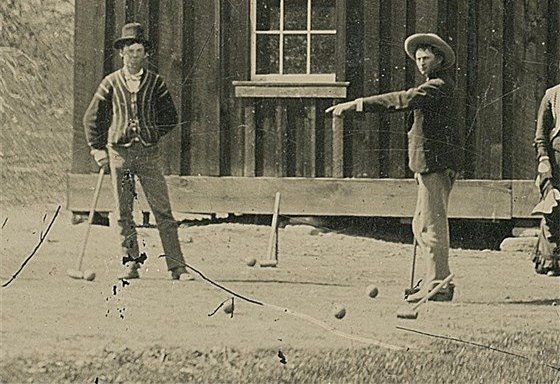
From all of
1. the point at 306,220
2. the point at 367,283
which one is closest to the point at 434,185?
the point at 367,283

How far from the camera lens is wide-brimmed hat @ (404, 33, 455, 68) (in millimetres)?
8852

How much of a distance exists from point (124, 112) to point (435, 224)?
2.31m

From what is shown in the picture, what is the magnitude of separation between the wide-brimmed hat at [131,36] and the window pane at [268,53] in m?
1.00

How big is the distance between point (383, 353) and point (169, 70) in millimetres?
3001

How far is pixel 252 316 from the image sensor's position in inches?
329

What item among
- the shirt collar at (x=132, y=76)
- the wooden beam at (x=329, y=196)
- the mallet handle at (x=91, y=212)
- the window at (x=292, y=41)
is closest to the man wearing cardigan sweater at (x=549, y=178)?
the wooden beam at (x=329, y=196)

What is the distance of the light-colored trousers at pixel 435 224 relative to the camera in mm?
8766

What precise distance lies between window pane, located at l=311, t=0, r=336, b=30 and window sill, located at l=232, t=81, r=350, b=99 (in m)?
0.47

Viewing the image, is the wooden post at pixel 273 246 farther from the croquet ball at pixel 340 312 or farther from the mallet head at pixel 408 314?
the mallet head at pixel 408 314

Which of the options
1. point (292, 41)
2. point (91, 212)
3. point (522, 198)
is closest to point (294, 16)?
point (292, 41)

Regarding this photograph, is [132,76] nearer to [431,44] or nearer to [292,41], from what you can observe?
[292,41]

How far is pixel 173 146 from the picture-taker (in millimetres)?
9625

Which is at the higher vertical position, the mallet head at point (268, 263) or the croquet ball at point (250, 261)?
the croquet ball at point (250, 261)

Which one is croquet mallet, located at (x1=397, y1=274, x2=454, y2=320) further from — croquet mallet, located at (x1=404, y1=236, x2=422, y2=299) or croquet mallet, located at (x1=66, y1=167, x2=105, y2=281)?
croquet mallet, located at (x1=66, y1=167, x2=105, y2=281)
